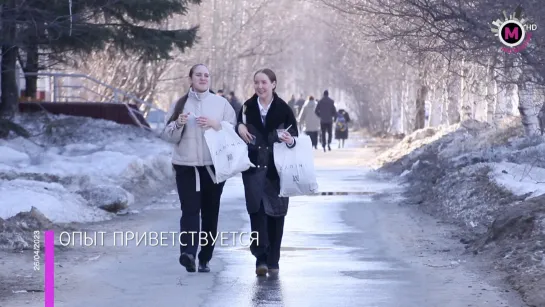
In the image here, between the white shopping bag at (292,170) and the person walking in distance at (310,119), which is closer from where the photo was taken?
the white shopping bag at (292,170)

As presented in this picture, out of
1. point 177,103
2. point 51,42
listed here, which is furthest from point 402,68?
point 177,103

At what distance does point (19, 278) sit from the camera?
1128 cm

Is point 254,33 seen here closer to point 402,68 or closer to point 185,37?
point 402,68

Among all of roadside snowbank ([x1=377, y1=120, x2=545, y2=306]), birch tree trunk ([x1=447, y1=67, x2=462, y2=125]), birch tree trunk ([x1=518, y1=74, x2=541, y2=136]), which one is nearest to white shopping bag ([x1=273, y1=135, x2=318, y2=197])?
roadside snowbank ([x1=377, y1=120, x2=545, y2=306])

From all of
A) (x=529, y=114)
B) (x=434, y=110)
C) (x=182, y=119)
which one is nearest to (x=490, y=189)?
(x=182, y=119)

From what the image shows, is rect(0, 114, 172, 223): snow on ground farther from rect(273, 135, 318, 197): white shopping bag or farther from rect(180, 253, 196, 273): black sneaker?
rect(273, 135, 318, 197): white shopping bag

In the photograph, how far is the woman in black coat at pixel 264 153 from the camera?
11391 millimetres

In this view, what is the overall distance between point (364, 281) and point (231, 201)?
881 cm

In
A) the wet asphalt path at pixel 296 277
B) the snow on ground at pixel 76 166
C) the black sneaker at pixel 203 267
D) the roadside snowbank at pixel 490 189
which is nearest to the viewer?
the wet asphalt path at pixel 296 277

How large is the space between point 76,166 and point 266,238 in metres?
10.7

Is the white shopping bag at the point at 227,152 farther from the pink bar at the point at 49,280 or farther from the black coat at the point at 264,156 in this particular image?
the pink bar at the point at 49,280

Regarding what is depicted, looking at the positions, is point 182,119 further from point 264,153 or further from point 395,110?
point 395,110

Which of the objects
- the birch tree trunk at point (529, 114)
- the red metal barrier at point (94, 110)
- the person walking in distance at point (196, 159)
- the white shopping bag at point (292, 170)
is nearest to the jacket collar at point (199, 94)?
the person walking in distance at point (196, 159)

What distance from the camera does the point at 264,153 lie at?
11469 mm
